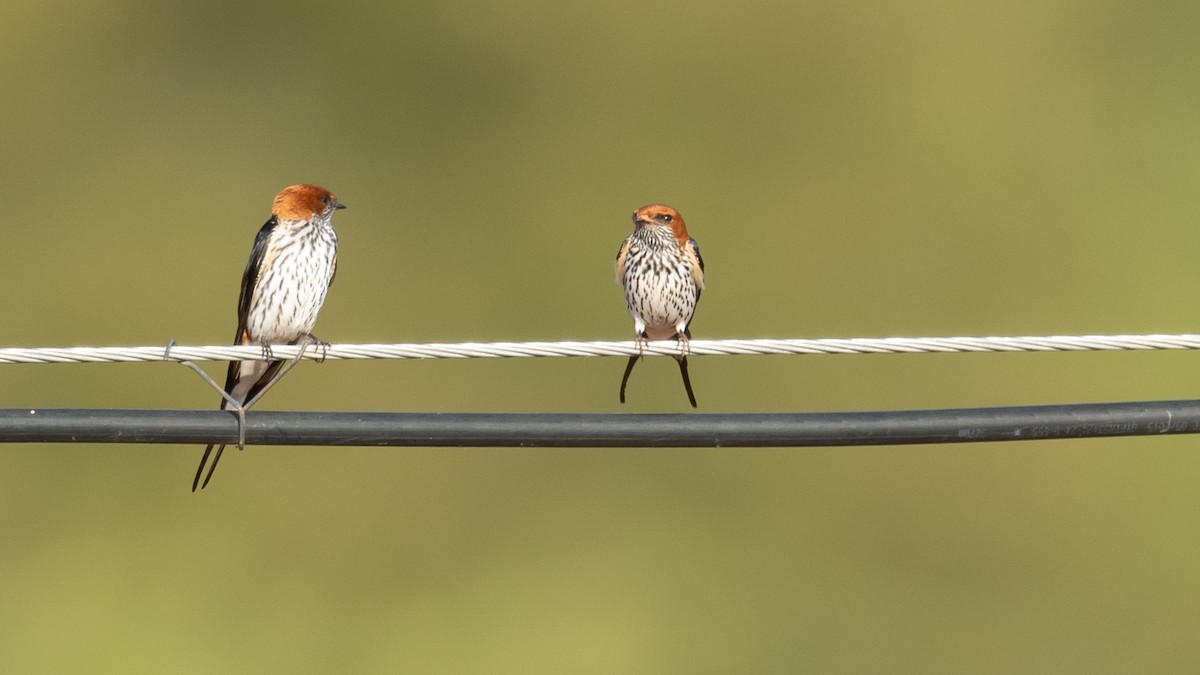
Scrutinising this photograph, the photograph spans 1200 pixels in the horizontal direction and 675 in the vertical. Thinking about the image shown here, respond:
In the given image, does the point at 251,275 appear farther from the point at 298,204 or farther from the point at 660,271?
the point at 660,271

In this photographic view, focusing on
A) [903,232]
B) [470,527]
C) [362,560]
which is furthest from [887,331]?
[362,560]

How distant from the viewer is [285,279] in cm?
778

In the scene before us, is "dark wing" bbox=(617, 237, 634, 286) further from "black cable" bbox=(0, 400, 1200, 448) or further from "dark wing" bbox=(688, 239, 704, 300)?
"black cable" bbox=(0, 400, 1200, 448)

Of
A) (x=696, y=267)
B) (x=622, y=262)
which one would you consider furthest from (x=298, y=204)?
(x=696, y=267)

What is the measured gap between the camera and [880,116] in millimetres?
24578

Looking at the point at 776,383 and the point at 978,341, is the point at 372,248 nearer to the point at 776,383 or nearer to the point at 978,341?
the point at 776,383

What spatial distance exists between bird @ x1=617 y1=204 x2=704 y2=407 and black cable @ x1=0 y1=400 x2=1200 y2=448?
410 centimetres

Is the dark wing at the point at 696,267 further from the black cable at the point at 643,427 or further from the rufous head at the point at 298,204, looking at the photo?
the black cable at the point at 643,427

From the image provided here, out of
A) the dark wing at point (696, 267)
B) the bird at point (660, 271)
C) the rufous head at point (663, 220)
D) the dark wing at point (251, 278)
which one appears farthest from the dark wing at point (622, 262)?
the dark wing at point (251, 278)

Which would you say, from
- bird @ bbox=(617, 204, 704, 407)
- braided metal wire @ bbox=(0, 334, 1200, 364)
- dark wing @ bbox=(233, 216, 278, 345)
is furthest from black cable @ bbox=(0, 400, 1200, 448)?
bird @ bbox=(617, 204, 704, 407)

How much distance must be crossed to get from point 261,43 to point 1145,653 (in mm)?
17068

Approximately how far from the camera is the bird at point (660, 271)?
9.03 m

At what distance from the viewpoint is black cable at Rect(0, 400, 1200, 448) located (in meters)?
4.79

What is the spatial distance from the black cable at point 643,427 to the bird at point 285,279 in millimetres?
2780
